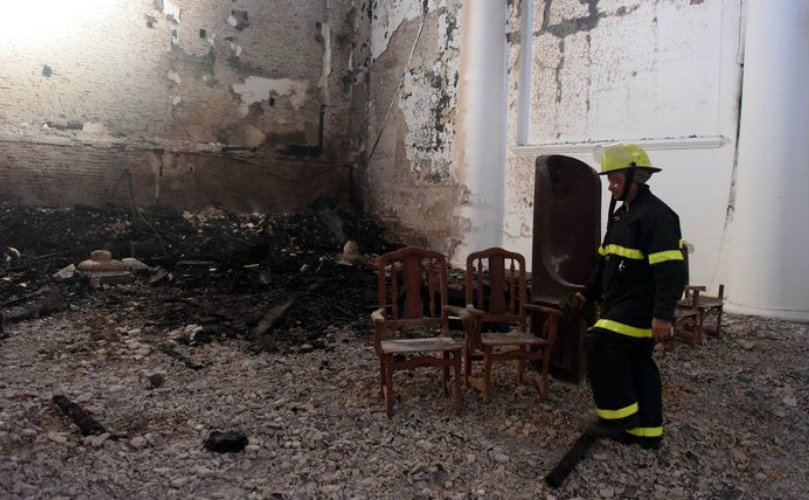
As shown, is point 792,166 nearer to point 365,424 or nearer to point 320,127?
point 365,424

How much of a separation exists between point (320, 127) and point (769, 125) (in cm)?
775

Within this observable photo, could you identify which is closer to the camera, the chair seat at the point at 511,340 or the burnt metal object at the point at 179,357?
the chair seat at the point at 511,340

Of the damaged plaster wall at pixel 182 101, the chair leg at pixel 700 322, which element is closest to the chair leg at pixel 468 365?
the chair leg at pixel 700 322

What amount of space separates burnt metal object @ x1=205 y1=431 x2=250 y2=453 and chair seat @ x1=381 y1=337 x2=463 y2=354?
1.02 meters

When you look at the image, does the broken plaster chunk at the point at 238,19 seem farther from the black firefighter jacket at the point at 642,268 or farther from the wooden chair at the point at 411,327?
the black firefighter jacket at the point at 642,268

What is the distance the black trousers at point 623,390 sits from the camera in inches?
127

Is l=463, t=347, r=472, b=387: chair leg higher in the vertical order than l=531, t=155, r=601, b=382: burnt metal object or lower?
lower

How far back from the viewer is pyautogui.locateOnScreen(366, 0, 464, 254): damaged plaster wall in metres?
9.30

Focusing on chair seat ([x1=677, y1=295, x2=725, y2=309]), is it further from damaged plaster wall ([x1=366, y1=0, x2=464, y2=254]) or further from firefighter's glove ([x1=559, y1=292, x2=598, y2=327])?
damaged plaster wall ([x1=366, y1=0, x2=464, y2=254])

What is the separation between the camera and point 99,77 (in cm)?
883

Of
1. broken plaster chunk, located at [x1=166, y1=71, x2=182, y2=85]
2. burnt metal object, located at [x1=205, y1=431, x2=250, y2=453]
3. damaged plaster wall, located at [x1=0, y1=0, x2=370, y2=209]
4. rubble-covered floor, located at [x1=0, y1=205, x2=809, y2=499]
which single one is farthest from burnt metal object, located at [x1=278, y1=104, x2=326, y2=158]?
burnt metal object, located at [x1=205, y1=431, x2=250, y2=453]

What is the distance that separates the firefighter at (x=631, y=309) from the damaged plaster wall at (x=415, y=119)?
5.66m

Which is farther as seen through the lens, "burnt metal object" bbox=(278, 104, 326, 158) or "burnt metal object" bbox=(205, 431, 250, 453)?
"burnt metal object" bbox=(278, 104, 326, 158)

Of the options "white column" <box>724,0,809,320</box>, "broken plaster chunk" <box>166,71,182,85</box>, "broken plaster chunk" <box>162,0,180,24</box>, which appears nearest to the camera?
"white column" <box>724,0,809,320</box>
